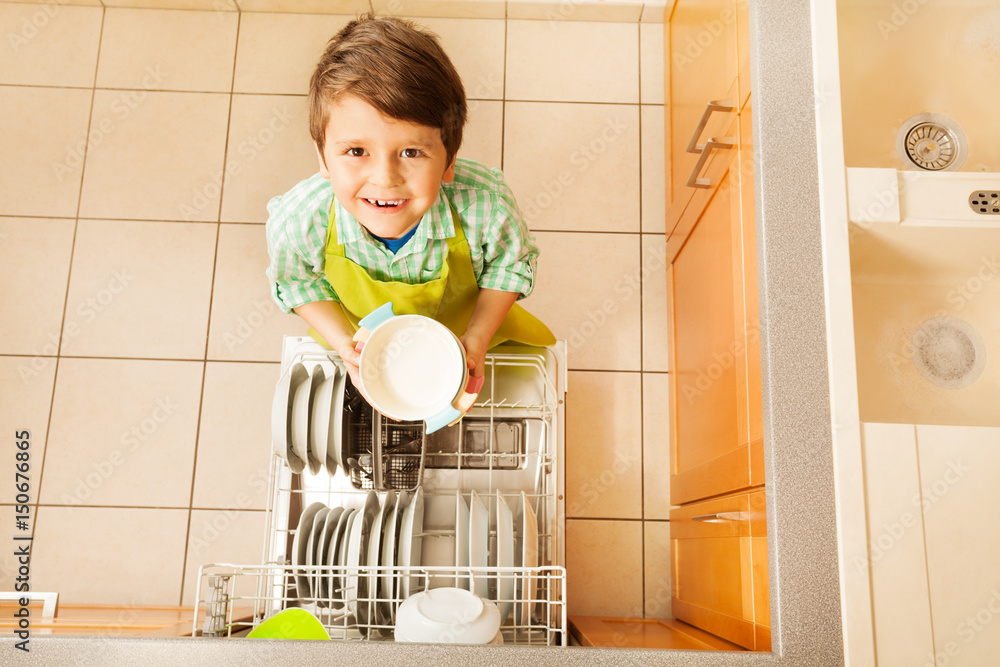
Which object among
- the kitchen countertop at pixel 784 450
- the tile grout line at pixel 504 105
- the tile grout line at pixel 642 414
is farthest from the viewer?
the tile grout line at pixel 504 105

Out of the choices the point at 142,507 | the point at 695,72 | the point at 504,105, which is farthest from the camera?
the point at 504,105

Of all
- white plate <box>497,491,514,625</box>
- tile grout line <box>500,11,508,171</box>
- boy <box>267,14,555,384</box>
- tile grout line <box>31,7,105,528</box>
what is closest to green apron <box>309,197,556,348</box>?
boy <box>267,14,555,384</box>

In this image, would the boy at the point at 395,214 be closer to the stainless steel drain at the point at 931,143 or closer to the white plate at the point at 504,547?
the white plate at the point at 504,547

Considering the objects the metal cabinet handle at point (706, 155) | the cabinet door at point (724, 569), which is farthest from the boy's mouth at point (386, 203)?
the cabinet door at point (724, 569)

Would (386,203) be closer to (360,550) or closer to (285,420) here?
(285,420)

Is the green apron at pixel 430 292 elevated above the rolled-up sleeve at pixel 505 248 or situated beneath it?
situated beneath

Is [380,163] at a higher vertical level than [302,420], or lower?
higher

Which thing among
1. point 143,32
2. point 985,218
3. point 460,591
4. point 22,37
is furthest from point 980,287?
point 22,37

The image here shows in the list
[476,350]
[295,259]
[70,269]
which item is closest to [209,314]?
[70,269]

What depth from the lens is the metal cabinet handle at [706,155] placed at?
1.11 meters

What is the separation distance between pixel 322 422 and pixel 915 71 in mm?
972

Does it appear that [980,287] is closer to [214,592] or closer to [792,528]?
[792,528]

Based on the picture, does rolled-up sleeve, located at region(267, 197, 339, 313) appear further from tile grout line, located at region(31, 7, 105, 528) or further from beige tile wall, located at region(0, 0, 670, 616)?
tile grout line, located at region(31, 7, 105, 528)

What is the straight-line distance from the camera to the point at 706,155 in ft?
4.00
